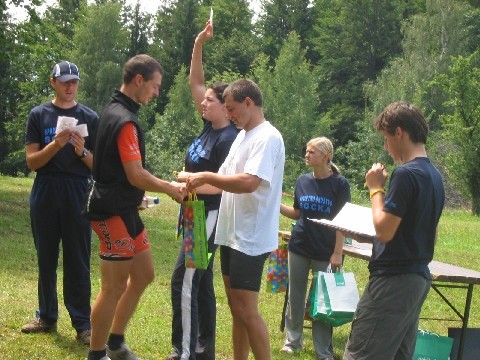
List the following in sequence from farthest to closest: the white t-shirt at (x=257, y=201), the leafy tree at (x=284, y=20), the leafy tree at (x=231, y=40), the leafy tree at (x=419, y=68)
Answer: the leafy tree at (x=284, y=20)
the leafy tree at (x=231, y=40)
the leafy tree at (x=419, y=68)
the white t-shirt at (x=257, y=201)

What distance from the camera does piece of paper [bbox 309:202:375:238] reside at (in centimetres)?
529

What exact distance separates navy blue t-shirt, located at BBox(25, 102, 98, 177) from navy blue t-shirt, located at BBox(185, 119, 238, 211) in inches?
38.5

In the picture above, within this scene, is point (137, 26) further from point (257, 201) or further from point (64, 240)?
point (257, 201)

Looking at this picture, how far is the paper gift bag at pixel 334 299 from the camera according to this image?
282 inches

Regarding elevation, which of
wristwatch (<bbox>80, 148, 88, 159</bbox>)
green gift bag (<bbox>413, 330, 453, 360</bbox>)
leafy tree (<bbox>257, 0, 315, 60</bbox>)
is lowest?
green gift bag (<bbox>413, 330, 453, 360</bbox>)

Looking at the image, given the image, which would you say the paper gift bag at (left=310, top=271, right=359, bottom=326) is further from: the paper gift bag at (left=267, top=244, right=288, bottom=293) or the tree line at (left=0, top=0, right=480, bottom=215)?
the tree line at (left=0, top=0, right=480, bottom=215)

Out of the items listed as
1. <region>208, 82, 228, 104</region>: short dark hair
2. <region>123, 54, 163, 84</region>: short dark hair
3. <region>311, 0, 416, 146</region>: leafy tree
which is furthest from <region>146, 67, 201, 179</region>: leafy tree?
<region>123, 54, 163, 84</region>: short dark hair

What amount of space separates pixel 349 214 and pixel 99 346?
6.26 feet

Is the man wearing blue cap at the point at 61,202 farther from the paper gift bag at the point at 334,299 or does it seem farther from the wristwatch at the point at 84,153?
the paper gift bag at the point at 334,299

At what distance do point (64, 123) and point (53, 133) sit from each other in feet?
1.11

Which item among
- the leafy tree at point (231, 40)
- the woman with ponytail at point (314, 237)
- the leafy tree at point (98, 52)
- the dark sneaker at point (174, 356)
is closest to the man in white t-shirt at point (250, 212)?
the dark sneaker at point (174, 356)

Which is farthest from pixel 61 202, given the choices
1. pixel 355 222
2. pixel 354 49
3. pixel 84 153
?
pixel 354 49

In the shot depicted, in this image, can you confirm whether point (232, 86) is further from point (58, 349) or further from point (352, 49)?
point (352, 49)

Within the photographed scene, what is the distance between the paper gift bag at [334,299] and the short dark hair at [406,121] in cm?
271
